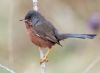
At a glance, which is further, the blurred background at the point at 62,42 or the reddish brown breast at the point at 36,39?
the blurred background at the point at 62,42

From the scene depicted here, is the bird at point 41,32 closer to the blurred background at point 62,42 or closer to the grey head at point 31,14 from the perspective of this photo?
the grey head at point 31,14

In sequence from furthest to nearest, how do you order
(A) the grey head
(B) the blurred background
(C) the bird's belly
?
(B) the blurred background
(C) the bird's belly
(A) the grey head

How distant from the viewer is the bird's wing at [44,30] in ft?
21.1

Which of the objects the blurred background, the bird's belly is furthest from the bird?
the blurred background

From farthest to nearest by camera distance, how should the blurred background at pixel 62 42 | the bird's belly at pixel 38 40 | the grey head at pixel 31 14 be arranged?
the blurred background at pixel 62 42 → the bird's belly at pixel 38 40 → the grey head at pixel 31 14

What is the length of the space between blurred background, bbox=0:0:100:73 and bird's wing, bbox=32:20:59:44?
914mm

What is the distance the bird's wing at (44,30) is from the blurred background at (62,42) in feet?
3.00

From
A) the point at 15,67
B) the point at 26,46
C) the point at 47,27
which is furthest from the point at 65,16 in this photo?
the point at 47,27

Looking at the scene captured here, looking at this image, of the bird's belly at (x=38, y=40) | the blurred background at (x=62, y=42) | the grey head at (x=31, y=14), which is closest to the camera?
the grey head at (x=31, y=14)

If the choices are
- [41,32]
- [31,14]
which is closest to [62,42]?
[41,32]

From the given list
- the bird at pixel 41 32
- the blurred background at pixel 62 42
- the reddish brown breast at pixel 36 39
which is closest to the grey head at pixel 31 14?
the bird at pixel 41 32

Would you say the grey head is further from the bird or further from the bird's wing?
the bird's wing

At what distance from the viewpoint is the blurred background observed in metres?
7.92

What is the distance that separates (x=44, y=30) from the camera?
6.47 meters
